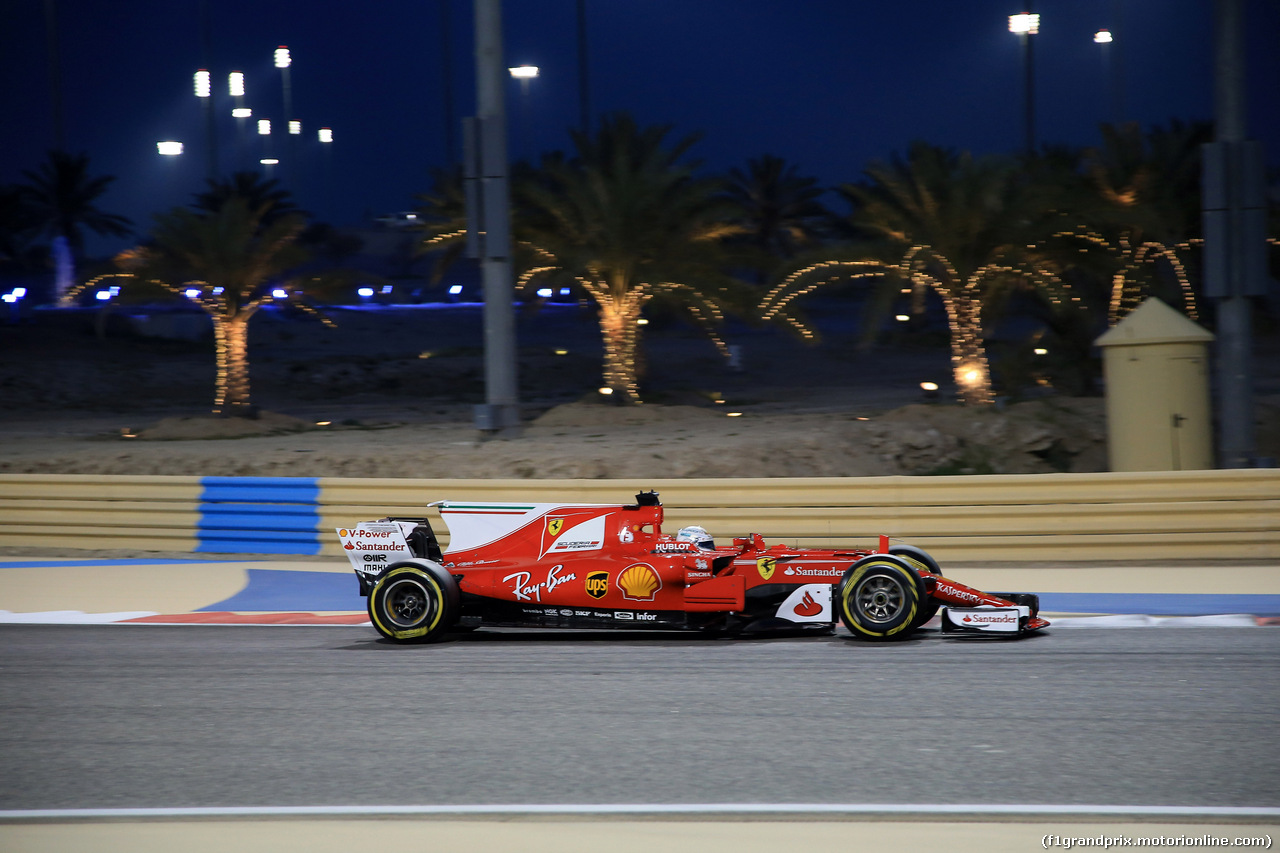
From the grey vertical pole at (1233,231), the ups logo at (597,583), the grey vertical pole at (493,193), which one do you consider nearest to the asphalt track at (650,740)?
the ups logo at (597,583)

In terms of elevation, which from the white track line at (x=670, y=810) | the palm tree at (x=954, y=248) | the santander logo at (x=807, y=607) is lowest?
the white track line at (x=670, y=810)

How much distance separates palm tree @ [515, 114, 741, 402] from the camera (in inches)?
908

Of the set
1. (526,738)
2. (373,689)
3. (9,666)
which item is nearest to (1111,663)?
(526,738)

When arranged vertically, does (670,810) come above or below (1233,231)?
below

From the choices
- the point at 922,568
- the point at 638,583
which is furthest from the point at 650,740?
the point at 922,568

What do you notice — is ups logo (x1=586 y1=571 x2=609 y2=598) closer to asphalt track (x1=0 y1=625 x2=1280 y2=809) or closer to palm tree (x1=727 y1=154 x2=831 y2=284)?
asphalt track (x1=0 y1=625 x2=1280 y2=809)

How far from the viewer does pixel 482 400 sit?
112 ft

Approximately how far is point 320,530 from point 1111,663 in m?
8.49

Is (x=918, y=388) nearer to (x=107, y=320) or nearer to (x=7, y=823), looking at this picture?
(x=7, y=823)

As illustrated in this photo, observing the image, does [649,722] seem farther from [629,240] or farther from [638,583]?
[629,240]

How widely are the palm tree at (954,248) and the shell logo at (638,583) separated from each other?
41.7 ft

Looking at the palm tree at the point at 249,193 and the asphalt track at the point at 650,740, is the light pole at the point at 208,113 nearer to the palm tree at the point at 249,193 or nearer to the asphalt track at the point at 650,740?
the palm tree at the point at 249,193

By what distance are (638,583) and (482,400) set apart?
2592 centimetres

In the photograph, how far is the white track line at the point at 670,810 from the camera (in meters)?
4.80
